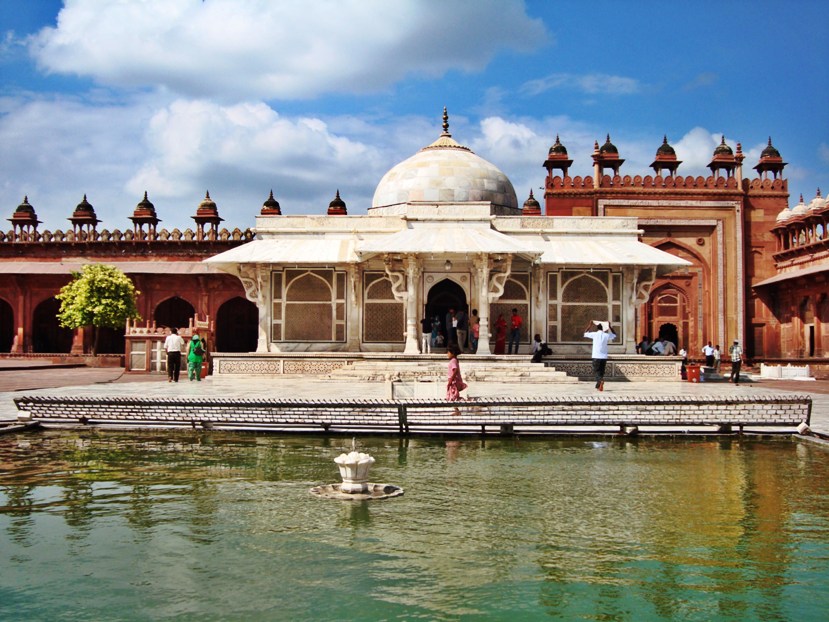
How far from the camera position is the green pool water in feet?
12.4

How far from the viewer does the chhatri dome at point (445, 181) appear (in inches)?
872

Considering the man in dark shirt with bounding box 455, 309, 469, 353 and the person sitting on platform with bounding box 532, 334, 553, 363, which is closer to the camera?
the person sitting on platform with bounding box 532, 334, 553, 363

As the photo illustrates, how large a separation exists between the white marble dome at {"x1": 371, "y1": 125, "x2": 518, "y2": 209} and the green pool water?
1499cm

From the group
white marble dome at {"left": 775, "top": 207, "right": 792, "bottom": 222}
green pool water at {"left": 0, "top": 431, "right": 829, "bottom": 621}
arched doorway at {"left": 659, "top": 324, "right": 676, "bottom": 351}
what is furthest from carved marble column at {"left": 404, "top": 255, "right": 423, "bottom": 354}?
white marble dome at {"left": 775, "top": 207, "right": 792, "bottom": 222}

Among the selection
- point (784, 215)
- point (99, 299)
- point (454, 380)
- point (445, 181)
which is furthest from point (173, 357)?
point (784, 215)

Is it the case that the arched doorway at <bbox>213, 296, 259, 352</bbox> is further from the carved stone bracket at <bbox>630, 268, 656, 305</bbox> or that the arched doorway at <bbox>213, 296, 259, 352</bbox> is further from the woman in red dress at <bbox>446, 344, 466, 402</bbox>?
the woman in red dress at <bbox>446, 344, 466, 402</bbox>

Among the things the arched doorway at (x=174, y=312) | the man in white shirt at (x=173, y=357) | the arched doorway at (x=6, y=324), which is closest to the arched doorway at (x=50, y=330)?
the arched doorway at (x=6, y=324)

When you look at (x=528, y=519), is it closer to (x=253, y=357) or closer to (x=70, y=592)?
(x=70, y=592)

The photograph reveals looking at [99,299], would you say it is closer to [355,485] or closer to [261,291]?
[261,291]

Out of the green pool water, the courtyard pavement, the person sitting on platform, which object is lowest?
the green pool water

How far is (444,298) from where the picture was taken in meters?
20.7

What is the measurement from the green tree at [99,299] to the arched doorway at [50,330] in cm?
443

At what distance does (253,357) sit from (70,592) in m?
14.7

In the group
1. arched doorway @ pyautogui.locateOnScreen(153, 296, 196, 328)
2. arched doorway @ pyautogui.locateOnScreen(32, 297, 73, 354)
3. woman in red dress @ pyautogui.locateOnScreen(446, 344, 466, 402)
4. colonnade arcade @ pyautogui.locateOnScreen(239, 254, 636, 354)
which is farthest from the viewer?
arched doorway @ pyautogui.locateOnScreen(32, 297, 73, 354)
